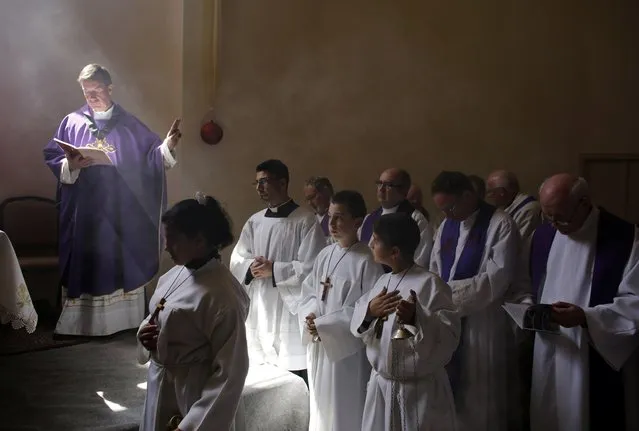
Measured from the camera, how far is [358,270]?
3990mm

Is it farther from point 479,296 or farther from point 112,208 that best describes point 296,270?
point 112,208

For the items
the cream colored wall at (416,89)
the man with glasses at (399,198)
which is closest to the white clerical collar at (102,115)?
the cream colored wall at (416,89)

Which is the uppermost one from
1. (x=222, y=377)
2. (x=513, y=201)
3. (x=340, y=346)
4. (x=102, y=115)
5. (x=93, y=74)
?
(x=93, y=74)

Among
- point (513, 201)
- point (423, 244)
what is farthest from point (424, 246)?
point (513, 201)

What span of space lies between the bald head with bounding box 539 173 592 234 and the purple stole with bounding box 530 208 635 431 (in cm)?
17

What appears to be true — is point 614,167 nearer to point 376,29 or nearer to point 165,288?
point 376,29

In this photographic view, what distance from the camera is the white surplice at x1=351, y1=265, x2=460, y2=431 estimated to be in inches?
125

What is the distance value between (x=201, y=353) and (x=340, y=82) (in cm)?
475

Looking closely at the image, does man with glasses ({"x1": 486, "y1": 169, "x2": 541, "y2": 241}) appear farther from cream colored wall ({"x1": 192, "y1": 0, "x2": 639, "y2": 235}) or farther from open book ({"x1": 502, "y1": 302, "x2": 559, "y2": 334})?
open book ({"x1": 502, "y1": 302, "x2": 559, "y2": 334})

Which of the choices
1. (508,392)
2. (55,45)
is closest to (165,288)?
(508,392)

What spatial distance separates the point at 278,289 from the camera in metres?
4.71

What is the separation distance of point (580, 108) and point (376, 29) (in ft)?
7.08

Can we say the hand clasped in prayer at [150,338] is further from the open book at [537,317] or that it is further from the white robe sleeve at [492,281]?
the white robe sleeve at [492,281]

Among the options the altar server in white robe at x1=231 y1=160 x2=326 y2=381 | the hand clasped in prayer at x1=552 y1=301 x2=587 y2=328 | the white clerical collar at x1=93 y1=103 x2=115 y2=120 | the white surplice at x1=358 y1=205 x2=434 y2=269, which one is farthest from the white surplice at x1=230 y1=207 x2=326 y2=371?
the white clerical collar at x1=93 y1=103 x2=115 y2=120
